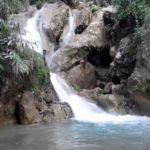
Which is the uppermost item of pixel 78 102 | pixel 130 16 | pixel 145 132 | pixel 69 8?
pixel 69 8

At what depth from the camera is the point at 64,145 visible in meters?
6.20

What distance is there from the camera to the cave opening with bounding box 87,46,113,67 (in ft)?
52.0

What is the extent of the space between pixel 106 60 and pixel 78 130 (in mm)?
8793

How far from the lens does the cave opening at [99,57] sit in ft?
52.0

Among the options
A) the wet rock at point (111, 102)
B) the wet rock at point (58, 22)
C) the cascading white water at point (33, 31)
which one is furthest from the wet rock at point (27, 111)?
the wet rock at point (58, 22)

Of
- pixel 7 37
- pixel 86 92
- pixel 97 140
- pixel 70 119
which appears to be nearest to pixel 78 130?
pixel 97 140

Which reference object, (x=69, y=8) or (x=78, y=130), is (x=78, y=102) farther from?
(x=69, y=8)

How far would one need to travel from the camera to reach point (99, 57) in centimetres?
1623

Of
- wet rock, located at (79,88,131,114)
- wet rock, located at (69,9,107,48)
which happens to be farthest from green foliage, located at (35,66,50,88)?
wet rock, located at (69,9,107,48)

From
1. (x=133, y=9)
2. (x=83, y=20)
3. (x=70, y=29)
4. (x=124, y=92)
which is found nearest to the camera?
(x=124, y=92)

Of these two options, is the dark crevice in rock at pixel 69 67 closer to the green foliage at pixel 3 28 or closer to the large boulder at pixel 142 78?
the large boulder at pixel 142 78

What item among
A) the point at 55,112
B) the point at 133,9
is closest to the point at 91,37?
the point at 133,9

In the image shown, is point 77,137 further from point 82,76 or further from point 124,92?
Result: point 82,76

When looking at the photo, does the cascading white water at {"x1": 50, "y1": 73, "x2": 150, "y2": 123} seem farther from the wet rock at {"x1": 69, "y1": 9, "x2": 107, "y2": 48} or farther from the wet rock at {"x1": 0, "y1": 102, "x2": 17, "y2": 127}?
the wet rock at {"x1": 69, "y1": 9, "x2": 107, "y2": 48}
